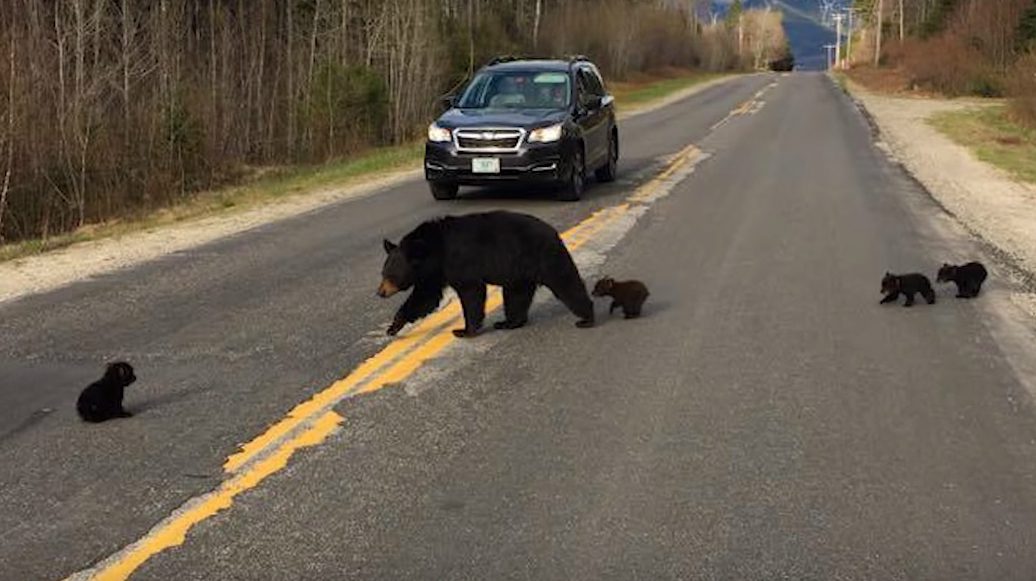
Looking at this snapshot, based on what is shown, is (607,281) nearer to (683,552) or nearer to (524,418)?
(524,418)

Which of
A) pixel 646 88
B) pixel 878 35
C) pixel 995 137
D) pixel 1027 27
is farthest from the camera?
pixel 878 35

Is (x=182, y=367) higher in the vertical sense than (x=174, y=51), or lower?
lower

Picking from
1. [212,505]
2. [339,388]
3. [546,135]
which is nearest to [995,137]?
[546,135]

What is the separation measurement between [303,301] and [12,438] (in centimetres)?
338

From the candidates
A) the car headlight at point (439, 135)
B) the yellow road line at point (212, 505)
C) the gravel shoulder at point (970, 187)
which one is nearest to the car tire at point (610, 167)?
the car headlight at point (439, 135)

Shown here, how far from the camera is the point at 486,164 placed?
1402cm

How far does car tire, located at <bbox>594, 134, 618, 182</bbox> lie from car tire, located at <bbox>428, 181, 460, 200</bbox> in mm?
2738

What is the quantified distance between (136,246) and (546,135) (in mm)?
5183

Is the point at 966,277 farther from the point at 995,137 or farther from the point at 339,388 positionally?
the point at 995,137

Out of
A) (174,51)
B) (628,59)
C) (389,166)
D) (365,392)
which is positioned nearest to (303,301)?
(365,392)

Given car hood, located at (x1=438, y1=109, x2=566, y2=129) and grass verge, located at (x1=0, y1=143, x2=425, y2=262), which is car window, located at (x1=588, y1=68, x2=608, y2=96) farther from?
grass verge, located at (x1=0, y1=143, x2=425, y2=262)

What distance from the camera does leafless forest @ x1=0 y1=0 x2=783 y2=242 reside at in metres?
15.7

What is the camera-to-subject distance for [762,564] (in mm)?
3965

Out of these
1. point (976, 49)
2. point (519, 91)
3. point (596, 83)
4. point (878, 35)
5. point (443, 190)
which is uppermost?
point (878, 35)
